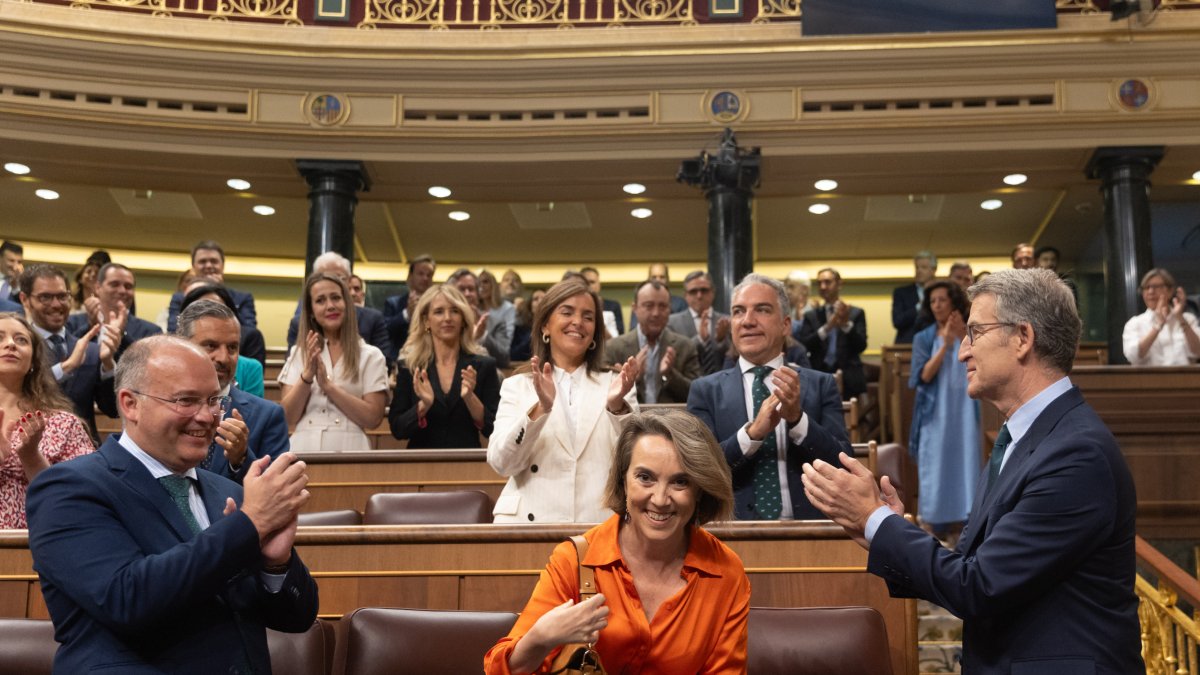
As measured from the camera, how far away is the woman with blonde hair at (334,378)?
4.21 meters

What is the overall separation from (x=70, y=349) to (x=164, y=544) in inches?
124

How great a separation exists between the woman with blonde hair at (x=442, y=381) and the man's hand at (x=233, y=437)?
1508mm

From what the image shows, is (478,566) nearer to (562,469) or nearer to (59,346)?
(562,469)

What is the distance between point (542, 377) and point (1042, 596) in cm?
147

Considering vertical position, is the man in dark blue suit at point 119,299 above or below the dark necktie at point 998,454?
above

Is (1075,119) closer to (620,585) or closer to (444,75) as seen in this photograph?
(444,75)

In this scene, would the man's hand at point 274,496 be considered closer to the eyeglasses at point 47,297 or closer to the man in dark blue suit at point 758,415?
the man in dark blue suit at point 758,415

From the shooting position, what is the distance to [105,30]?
8.36 m

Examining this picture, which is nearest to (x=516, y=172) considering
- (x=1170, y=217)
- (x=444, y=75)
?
(x=444, y=75)

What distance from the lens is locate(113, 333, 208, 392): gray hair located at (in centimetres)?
203

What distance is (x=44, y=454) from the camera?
2.97m

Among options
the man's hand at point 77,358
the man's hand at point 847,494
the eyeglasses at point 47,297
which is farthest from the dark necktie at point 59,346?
the man's hand at point 847,494

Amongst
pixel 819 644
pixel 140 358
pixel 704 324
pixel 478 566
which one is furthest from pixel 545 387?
pixel 704 324

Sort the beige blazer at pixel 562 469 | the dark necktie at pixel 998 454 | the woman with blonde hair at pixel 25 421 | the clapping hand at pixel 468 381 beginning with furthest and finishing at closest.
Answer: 1. the clapping hand at pixel 468 381
2. the beige blazer at pixel 562 469
3. the woman with blonde hair at pixel 25 421
4. the dark necktie at pixel 998 454
